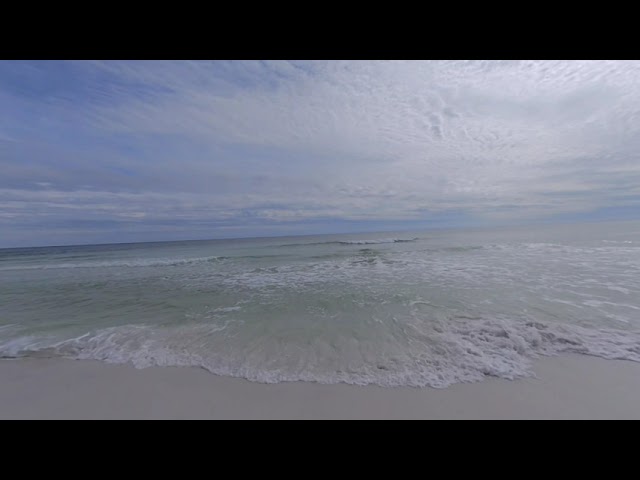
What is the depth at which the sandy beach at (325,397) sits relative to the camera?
3318 mm

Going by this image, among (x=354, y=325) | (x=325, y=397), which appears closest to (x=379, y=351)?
(x=354, y=325)

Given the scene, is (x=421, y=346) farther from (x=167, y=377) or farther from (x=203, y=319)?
(x=203, y=319)

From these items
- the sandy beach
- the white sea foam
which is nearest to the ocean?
the white sea foam

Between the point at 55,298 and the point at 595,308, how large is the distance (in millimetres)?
19558

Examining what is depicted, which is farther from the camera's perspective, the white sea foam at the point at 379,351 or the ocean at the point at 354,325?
the ocean at the point at 354,325

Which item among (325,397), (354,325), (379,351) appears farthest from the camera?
(354,325)

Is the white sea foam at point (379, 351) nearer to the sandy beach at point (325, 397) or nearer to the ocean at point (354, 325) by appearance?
the ocean at point (354, 325)

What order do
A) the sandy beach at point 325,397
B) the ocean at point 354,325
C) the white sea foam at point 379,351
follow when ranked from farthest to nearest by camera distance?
1. the ocean at point 354,325
2. the white sea foam at point 379,351
3. the sandy beach at point 325,397

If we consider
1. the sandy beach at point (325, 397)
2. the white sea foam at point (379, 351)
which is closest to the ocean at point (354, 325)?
the white sea foam at point (379, 351)

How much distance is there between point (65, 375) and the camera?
4539 millimetres

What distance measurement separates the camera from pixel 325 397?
12.0 feet

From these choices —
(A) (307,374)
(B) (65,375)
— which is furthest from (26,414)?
(A) (307,374)

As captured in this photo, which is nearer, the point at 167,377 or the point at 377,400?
the point at 377,400

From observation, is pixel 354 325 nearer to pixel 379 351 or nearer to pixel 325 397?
pixel 379 351
